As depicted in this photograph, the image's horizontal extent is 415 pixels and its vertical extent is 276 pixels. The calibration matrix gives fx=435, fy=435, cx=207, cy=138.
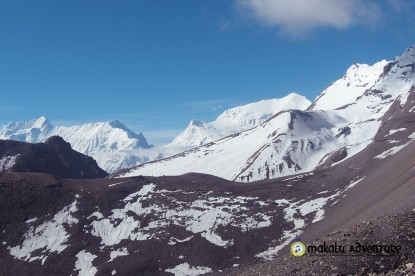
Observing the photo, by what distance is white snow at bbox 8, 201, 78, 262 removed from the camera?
91.7m

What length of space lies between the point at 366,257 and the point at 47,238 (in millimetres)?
82527

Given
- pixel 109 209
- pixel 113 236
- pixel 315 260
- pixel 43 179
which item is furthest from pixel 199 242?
pixel 315 260

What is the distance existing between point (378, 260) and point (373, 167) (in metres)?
102

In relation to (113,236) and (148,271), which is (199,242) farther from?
(113,236)

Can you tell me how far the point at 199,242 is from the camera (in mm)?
93500

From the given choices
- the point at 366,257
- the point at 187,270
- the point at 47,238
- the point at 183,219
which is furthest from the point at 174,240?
the point at 366,257

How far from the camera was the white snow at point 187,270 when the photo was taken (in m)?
81.1

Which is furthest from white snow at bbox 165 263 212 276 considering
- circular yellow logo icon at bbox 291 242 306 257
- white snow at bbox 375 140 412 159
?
white snow at bbox 375 140 412 159

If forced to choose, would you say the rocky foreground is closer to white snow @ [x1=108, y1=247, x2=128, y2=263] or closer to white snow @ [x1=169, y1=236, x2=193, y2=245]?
white snow @ [x1=169, y1=236, x2=193, y2=245]

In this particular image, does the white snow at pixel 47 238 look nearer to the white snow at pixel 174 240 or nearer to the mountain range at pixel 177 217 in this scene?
the mountain range at pixel 177 217

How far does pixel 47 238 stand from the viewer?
97.6 m

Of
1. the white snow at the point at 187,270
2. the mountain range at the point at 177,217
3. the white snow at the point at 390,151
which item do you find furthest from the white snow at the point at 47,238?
the white snow at the point at 390,151

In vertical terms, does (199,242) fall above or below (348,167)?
below

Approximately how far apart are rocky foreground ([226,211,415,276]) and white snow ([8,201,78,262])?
67.7m
